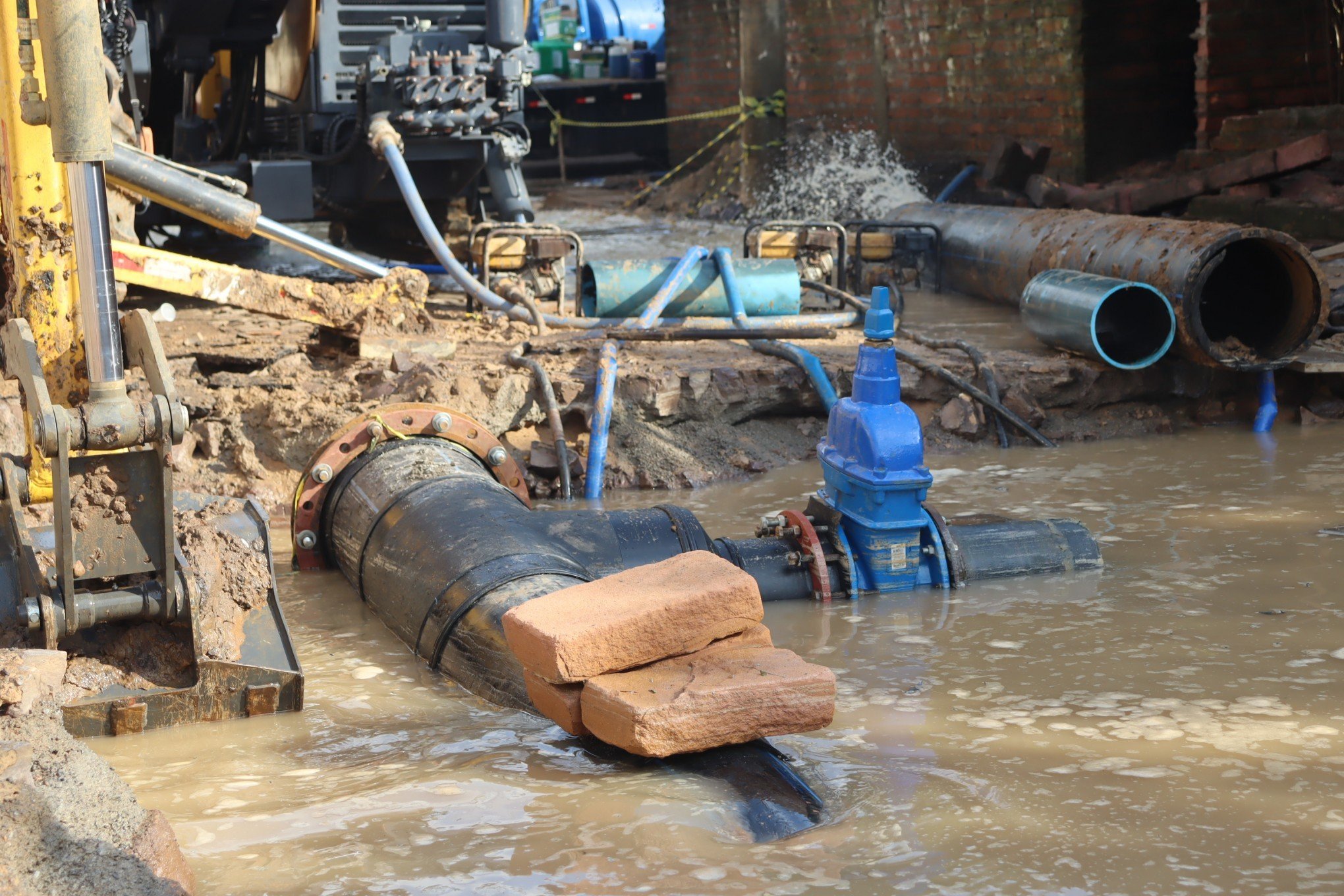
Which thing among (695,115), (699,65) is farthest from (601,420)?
(699,65)

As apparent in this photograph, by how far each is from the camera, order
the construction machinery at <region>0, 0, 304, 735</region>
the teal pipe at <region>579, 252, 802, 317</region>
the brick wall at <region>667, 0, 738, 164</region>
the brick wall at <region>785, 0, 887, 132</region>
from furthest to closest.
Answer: the brick wall at <region>667, 0, 738, 164</region>, the brick wall at <region>785, 0, 887, 132</region>, the teal pipe at <region>579, 252, 802, 317</region>, the construction machinery at <region>0, 0, 304, 735</region>

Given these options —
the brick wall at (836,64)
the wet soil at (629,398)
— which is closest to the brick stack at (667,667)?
the wet soil at (629,398)

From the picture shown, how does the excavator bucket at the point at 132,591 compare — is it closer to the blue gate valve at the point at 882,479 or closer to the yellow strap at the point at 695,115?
the blue gate valve at the point at 882,479

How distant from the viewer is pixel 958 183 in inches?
426

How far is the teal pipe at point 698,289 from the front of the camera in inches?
265

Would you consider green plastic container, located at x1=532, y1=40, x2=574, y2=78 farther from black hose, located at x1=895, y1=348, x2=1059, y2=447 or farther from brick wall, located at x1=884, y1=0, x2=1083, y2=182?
black hose, located at x1=895, y1=348, x2=1059, y2=447

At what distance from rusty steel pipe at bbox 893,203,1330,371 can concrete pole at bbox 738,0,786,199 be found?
570cm

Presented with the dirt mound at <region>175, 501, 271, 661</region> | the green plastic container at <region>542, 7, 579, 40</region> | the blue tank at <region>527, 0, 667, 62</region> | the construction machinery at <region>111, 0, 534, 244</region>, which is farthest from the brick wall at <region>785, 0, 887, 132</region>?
the dirt mound at <region>175, 501, 271, 661</region>

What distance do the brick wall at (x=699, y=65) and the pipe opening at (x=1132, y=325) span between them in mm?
9331

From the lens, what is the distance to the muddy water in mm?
2309

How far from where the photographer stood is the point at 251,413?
17.5ft

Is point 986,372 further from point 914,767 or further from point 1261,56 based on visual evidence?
point 1261,56

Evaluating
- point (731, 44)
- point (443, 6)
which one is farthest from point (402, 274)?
point (731, 44)

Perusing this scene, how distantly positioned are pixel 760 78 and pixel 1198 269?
28.2 ft
